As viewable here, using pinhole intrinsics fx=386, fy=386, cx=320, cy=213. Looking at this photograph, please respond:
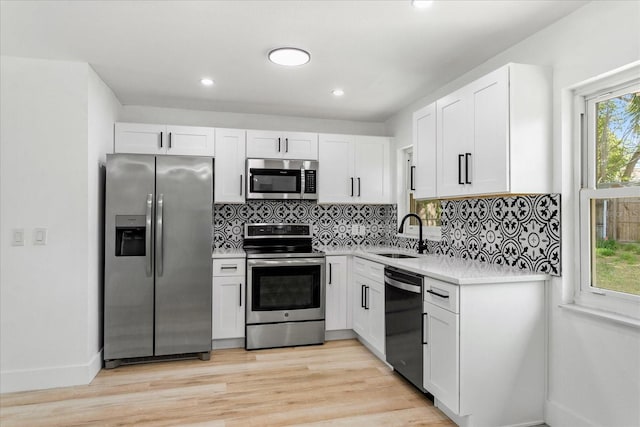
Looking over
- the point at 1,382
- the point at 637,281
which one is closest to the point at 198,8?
the point at 637,281

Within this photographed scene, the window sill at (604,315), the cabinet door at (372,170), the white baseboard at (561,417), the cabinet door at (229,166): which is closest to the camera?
the window sill at (604,315)

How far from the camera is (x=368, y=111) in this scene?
436cm

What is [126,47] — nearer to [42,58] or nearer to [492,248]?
[42,58]

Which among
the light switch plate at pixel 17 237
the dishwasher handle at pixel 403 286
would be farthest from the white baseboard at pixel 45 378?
the dishwasher handle at pixel 403 286

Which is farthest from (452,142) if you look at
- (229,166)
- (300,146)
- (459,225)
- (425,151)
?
(229,166)

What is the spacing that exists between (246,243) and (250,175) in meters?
0.79

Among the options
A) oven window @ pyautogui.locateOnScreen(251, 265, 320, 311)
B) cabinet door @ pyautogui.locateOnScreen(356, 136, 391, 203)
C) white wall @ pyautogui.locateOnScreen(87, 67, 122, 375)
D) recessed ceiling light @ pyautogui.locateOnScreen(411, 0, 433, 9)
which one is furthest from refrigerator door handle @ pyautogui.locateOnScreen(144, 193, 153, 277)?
recessed ceiling light @ pyautogui.locateOnScreen(411, 0, 433, 9)

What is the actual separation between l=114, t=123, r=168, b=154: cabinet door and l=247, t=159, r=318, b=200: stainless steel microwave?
2.92 ft

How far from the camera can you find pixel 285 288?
12.7 ft

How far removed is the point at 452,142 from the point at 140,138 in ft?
9.63

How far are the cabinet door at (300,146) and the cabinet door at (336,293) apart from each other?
3.78 ft

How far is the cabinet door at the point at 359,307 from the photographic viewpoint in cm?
372

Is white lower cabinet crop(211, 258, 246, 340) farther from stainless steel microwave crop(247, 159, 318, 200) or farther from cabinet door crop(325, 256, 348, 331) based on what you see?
cabinet door crop(325, 256, 348, 331)

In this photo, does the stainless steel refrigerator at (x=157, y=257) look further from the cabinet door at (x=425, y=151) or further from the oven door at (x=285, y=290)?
the cabinet door at (x=425, y=151)
